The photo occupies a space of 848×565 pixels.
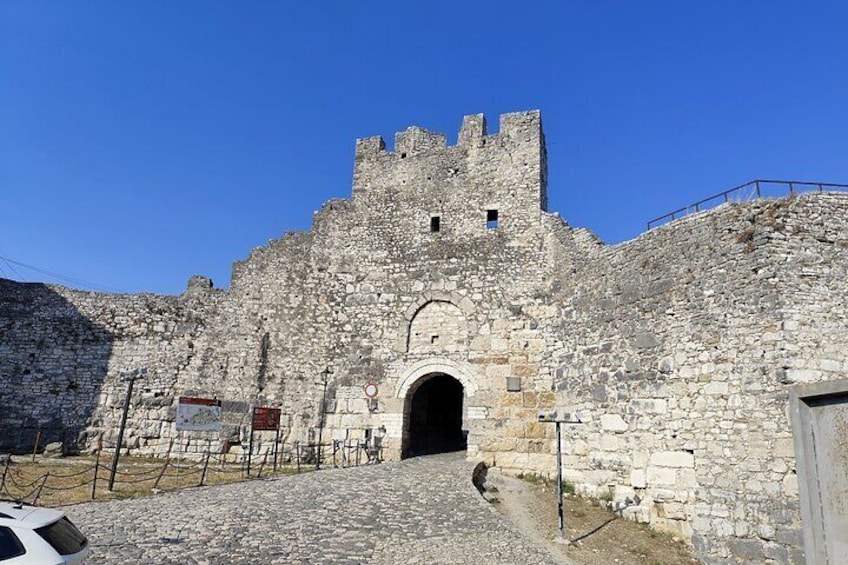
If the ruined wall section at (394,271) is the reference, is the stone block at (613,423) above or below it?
A: below

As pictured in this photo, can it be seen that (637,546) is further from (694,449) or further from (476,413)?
(476,413)

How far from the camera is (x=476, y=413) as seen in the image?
17031 millimetres

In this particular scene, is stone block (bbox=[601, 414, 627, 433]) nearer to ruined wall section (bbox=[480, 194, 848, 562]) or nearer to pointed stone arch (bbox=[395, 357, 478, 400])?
ruined wall section (bbox=[480, 194, 848, 562])

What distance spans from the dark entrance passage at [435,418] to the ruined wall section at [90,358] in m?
7.97

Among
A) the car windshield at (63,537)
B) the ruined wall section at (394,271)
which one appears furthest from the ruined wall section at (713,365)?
the car windshield at (63,537)

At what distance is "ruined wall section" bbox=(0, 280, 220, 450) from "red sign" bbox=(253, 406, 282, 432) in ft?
13.8

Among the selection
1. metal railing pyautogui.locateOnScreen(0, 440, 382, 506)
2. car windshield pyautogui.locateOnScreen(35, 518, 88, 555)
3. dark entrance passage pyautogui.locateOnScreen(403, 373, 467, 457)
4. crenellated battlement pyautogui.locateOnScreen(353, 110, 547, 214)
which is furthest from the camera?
dark entrance passage pyautogui.locateOnScreen(403, 373, 467, 457)

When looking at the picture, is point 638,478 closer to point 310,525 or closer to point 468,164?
point 310,525

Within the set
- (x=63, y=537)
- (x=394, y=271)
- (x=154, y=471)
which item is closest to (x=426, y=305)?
(x=394, y=271)

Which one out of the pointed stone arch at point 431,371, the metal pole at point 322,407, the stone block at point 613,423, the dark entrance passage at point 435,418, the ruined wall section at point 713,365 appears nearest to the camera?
the ruined wall section at point 713,365

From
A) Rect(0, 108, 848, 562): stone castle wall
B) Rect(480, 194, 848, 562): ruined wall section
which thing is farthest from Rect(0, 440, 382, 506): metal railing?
Rect(480, 194, 848, 562): ruined wall section

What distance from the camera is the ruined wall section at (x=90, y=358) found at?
19.7 meters

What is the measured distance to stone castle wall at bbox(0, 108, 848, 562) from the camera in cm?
1148

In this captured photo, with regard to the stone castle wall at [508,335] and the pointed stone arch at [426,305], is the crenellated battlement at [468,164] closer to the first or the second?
the stone castle wall at [508,335]
